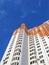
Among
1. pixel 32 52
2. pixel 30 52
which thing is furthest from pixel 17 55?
pixel 30 52

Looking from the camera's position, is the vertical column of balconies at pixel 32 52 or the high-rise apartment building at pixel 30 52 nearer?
the high-rise apartment building at pixel 30 52

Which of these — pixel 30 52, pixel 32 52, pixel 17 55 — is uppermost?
pixel 30 52

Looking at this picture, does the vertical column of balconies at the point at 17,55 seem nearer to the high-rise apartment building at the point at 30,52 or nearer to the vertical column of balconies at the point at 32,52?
the high-rise apartment building at the point at 30,52

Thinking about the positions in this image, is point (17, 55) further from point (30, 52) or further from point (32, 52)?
point (30, 52)

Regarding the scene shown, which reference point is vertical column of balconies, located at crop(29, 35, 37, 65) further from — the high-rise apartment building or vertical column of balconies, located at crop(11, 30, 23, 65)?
vertical column of balconies, located at crop(11, 30, 23, 65)

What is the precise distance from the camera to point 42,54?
4772 centimetres

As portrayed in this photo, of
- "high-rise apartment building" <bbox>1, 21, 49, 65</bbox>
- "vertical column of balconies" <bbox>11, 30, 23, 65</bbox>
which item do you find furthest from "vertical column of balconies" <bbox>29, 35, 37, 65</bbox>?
"vertical column of balconies" <bbox>11, 30, 23, 65</bbox>

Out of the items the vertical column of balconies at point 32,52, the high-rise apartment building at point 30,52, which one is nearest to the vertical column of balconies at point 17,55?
the high-rise apartment building at point 30,52

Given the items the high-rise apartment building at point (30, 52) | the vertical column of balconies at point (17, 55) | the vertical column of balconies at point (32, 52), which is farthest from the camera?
the vertical column of balconies at point (32, 52)

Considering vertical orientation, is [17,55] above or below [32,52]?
below

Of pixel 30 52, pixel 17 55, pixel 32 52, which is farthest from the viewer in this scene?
pixel 30 52

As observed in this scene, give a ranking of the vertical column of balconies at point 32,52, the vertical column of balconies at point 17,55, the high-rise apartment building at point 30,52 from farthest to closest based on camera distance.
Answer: the vertical column of balconies at point 32,52
the high-rise apartment building at point 30,52
the vertical column of balconies at point 17,55

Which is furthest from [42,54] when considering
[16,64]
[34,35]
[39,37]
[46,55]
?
[34,35]

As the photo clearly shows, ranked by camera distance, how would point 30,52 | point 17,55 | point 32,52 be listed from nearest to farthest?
1. point 17,55
2. point 32,52
3. point 30,52
